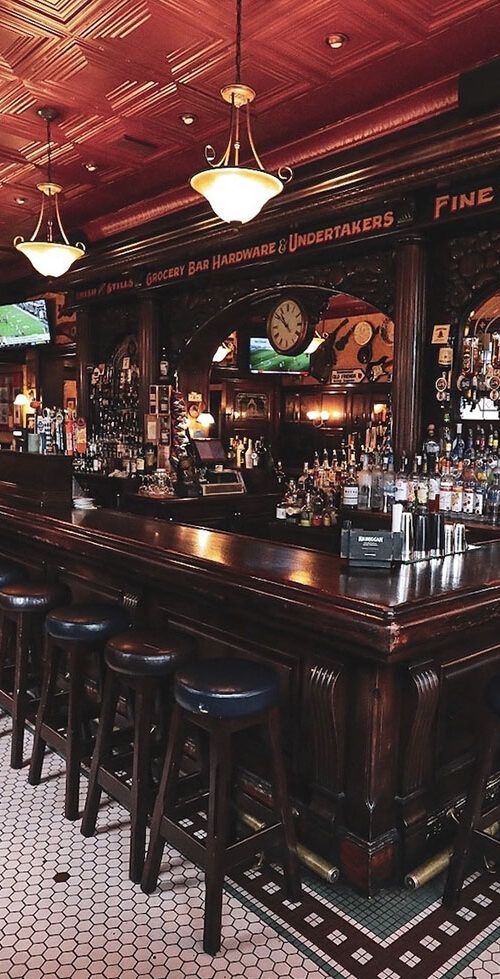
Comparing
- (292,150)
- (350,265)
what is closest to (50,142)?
(292,150)

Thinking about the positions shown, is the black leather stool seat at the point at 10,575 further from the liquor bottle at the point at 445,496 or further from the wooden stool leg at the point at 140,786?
the liquor bottle at the point at 445,496

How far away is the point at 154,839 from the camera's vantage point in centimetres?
240

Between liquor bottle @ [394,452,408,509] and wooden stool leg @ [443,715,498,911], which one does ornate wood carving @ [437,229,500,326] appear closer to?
liquor bottle @ [394,452,408,509]

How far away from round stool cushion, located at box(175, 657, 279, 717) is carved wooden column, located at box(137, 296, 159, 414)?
5.40 metres

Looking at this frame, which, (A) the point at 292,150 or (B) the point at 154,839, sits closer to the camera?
(B) the point at 154,839

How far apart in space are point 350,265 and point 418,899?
435 centimetres

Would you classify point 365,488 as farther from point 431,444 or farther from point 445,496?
point 445,496

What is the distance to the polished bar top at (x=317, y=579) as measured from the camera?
212 centimetres

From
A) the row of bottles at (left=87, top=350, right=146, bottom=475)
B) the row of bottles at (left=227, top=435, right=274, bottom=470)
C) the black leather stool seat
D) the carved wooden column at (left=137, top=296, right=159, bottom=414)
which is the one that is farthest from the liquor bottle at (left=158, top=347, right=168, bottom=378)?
the black leather stool seat

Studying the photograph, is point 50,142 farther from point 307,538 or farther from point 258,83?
point 307,538

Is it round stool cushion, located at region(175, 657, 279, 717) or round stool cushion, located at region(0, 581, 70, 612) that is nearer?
round stool cushion, located at region(175, 657, 279, 717)

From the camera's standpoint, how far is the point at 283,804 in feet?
7.73

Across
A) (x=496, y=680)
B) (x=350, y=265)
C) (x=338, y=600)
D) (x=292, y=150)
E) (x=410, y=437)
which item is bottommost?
(x=496, y=680)

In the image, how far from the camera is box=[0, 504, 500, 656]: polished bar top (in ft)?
6.97
